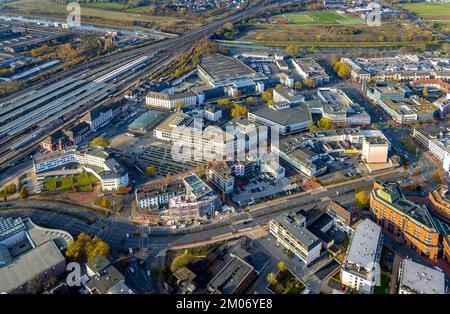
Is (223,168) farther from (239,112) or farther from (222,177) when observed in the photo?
(239,112)

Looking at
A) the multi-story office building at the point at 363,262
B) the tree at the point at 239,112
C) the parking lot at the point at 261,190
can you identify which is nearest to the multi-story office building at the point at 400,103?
the tree at the point at 239,112

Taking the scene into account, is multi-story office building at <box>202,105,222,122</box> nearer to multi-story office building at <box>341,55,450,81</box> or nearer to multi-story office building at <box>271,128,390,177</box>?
multi-story office building at <box>271,128,390,177</box>

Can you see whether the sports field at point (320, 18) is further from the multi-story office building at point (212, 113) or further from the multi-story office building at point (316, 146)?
the multi-story office building at point (316, 146)

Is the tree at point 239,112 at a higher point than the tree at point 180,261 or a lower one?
higher

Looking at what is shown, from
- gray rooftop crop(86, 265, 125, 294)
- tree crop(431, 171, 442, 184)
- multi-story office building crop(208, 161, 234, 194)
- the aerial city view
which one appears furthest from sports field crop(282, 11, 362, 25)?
gray rooftop crop(86, 265, 125, 294)

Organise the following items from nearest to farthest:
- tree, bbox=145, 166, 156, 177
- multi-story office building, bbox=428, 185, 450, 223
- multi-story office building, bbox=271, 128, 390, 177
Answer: multi-story office building, bbox=428, 185, 450, 223
tree, bbox=145, 166, 156, 177
multi-story office building, bbox=271, 128, 390, 177

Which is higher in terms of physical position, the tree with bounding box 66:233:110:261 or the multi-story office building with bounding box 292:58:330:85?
the multi-story office building with bounding box 292:58:330:85
